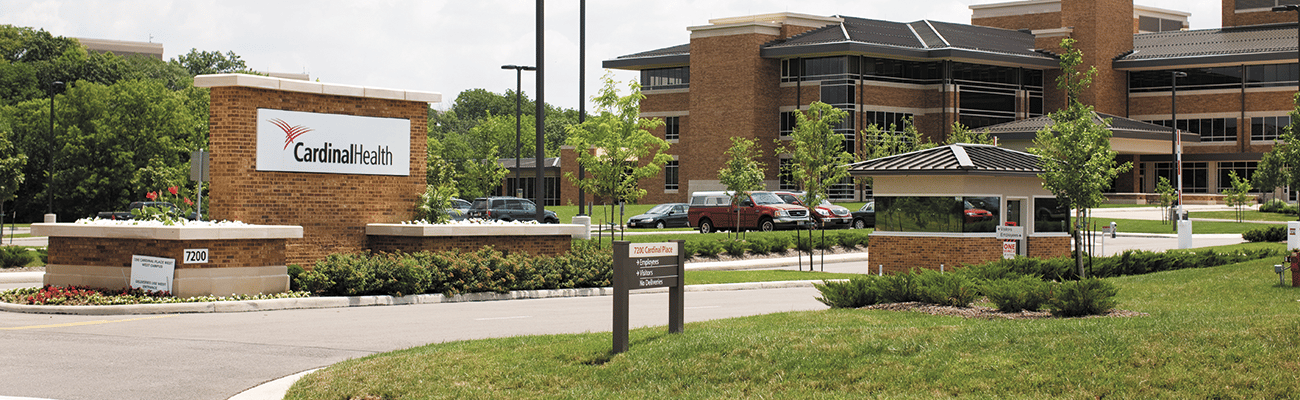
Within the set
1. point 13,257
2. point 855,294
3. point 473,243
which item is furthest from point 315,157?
point 13,257

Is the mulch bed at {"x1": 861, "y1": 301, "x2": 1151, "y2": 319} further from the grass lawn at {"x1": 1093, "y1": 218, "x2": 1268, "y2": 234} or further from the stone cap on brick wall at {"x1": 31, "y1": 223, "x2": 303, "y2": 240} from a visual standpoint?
the grass lawn at {"x1": 1093, "y1": 218, "x2": 1268, "y2": 234}

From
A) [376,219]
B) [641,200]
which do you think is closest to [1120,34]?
[641,200]

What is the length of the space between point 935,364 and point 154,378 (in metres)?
6.71

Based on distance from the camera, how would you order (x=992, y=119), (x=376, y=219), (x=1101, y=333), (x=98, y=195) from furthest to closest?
(x=992, y=119)
(x=98, y=195)
(x=376, y=219)
(x=1101, y=333)

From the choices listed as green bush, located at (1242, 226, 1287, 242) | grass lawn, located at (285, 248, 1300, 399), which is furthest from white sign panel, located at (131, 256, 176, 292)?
green bush, located at (1242, 226, 1287, 242)

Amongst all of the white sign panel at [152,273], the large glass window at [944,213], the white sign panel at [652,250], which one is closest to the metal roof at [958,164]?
the large glass window at [944,213]

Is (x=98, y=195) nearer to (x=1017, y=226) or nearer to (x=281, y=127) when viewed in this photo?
(x=281, y=127)

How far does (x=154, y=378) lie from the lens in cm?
977

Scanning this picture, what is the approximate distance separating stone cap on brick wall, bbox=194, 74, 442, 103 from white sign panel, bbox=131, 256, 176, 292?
2.89m

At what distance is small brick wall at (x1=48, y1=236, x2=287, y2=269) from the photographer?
16266 mm

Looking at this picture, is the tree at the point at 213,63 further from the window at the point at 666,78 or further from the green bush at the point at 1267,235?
the green bush at the point at 1267,235

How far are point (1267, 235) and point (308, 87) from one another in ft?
100

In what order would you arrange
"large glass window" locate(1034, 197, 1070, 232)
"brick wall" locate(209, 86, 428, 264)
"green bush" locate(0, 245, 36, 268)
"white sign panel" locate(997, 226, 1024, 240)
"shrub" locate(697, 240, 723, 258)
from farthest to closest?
"shrub" locate(697, 240, 723, 258) → "green bush" locate(0, 245, 36, 268) → "large glass window" locate(1034, 197, 1070, 232) → "white sign panel" locate(997, 226, 1024, 240) → "brick wall" locate(209, 86, 428, 264)

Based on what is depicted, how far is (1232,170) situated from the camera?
228 ft
